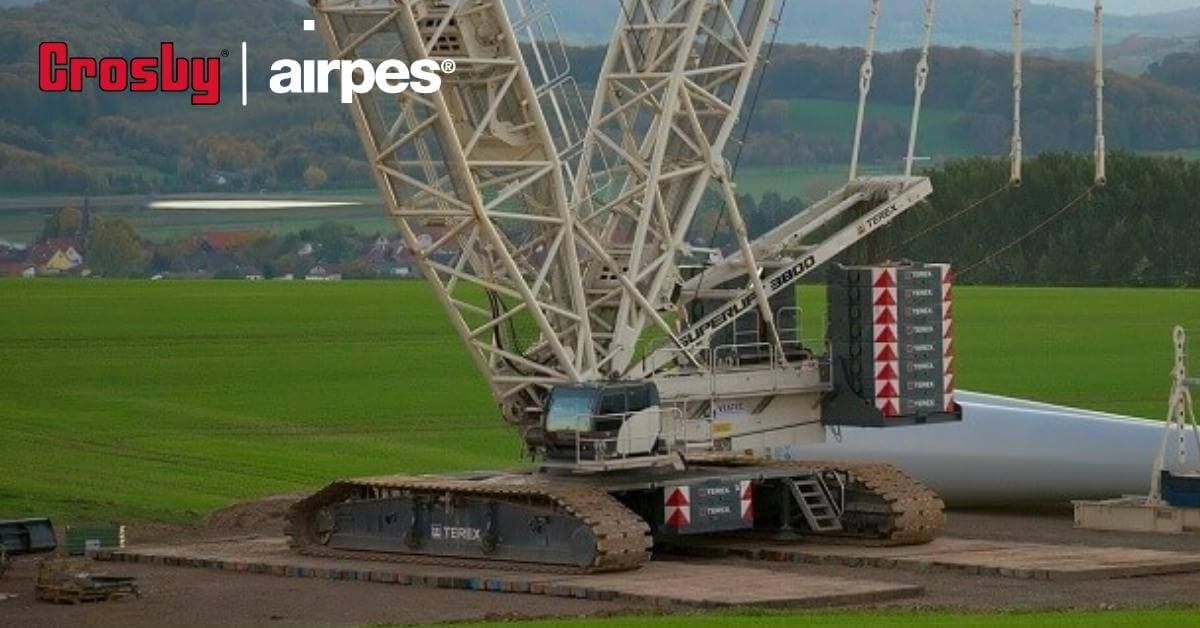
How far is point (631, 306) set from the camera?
4131 cm

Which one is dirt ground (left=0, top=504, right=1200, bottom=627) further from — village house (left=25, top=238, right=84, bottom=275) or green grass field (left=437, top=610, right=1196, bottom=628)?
village house (left=25, top=238, right=84, bottom=275)

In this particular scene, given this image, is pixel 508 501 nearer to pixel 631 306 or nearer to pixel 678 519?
pixel 678 519

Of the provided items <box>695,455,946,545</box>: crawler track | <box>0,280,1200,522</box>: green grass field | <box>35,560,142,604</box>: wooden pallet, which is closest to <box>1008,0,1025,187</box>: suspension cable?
<box>695,455,946,545</box>: crawler track

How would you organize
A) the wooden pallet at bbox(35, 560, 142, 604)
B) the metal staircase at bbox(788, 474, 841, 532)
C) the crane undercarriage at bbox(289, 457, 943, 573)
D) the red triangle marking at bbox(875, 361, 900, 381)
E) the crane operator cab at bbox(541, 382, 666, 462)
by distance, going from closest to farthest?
the wooden pallet at bbox(35, 560, 142, 604) < the crane undercarriage at bbox(289, 457, 943, 573) < the crane operator cab at bbox(541, 382, 666, 462) < the metal staircase at bbox(788, 474, 841, 532) < the red triangle marking at bbox(875, 361, 900, 381)

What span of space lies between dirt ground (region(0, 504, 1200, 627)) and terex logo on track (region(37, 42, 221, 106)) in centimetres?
9417

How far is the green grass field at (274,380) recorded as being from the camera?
5194 centimetres

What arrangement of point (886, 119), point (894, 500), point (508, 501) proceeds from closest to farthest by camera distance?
1. point (508, 501)
2. point (894, 500)
3. point (886, 119)

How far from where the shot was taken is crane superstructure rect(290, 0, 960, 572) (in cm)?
3978

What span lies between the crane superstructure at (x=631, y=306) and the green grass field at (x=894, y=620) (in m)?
6.74

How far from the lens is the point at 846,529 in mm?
42281

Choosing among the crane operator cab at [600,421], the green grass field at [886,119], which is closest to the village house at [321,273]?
the green grass field at [886,119]

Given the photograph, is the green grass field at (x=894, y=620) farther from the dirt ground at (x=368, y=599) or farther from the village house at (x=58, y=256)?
the village house at (x=58, y=256)

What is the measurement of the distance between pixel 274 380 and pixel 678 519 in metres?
31.0

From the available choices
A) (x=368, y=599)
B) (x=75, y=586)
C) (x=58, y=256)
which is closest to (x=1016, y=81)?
(x=368, y=599)
